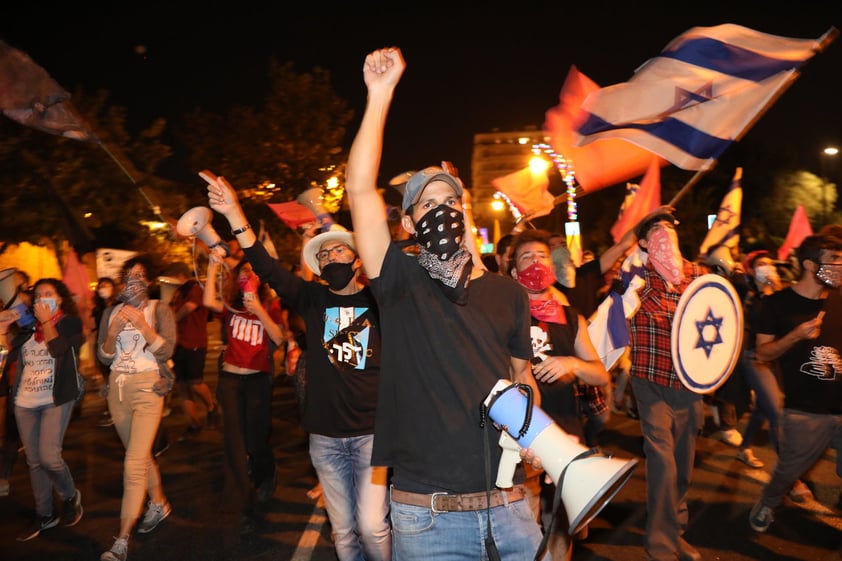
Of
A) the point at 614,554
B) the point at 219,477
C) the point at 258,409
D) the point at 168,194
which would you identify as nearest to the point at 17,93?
the point at 258,409

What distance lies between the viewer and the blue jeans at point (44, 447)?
18.9 ft

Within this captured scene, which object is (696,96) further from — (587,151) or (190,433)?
(190,433)

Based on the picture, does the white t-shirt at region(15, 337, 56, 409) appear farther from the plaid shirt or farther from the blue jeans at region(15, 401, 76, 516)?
the plaid shirt

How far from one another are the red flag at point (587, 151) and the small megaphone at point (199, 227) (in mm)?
3026

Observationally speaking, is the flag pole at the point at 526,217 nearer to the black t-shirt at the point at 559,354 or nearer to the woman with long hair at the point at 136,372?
the black t-shirt at the point at 559,354

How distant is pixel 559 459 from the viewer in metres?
2.30

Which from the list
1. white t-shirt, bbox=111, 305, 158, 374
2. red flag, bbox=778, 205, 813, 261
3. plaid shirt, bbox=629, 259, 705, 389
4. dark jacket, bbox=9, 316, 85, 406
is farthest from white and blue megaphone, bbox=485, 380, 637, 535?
red flag, bbox=778, 205, 813, 261

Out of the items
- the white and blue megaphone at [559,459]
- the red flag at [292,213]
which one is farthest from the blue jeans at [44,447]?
the white and blue megaphone at [559,459]

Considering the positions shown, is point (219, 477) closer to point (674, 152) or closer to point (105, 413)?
point (105, 413)

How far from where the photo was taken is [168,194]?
18266 mm

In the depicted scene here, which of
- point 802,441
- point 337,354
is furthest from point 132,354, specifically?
point 802,441

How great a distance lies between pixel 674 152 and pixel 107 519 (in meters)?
5.59

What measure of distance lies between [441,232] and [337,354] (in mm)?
2072

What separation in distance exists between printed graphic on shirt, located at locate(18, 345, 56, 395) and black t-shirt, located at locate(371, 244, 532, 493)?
4317 mm
